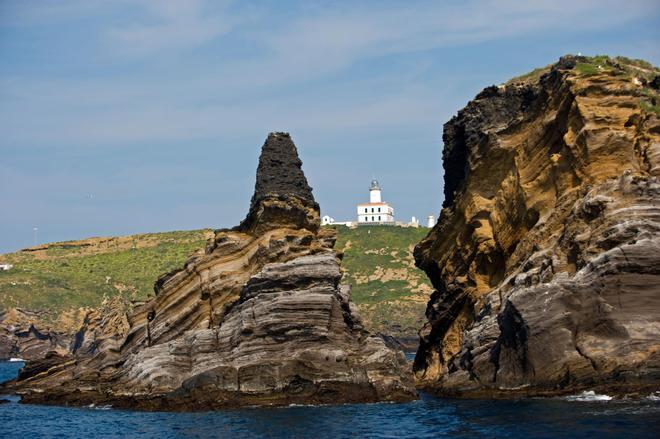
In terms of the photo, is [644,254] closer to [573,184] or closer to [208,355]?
[573,184]

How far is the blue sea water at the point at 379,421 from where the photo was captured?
4738 cm

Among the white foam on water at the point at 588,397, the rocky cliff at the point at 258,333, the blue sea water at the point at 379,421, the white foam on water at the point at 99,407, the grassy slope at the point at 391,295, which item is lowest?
the blue sea water at the point at 379,421

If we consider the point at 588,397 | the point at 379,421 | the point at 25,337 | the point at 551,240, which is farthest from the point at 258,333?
the point at 25,337

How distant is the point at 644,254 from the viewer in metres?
55.0

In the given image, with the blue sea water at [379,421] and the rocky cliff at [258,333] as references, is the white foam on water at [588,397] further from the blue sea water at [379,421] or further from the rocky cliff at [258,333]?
the rocky cliff at [258,333]

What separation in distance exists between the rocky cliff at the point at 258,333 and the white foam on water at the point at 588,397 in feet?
37.9

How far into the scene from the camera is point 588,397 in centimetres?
5369

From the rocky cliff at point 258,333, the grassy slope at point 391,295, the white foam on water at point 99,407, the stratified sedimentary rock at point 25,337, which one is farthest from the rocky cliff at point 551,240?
the stratified sedimentary rock at point 25,337

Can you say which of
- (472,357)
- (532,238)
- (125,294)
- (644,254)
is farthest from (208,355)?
(125,294)

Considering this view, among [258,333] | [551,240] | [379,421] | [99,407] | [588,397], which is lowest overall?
[379,421]

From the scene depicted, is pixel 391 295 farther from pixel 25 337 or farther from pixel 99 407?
pixel 99 407

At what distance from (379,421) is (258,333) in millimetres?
10527

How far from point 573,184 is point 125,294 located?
5112 inches

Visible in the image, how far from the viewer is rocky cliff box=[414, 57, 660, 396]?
182 ft
